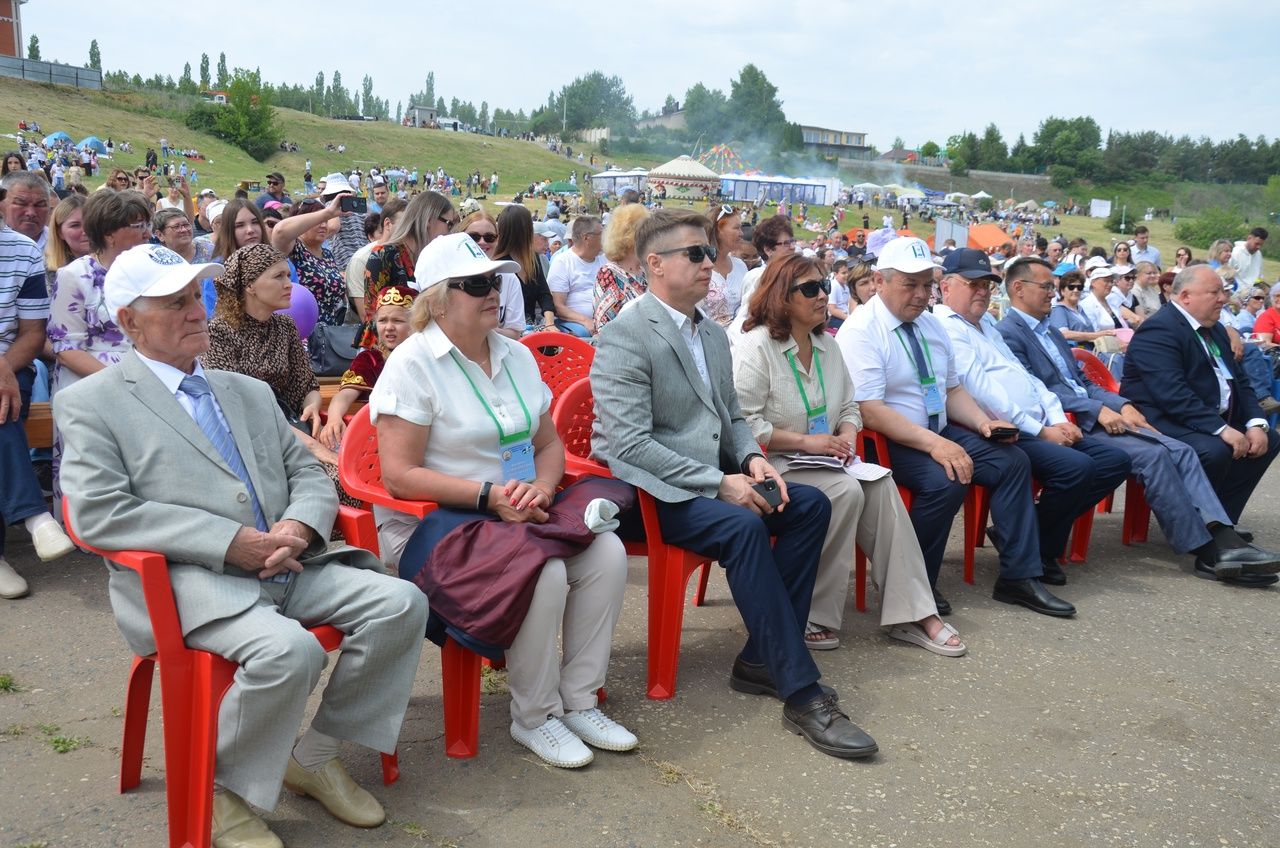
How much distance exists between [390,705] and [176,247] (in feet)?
13.0

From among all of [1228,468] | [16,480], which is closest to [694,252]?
[16,480]

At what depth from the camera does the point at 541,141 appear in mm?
106062

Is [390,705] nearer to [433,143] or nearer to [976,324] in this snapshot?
[976,324]

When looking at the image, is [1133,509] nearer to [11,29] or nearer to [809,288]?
→ [809,288]

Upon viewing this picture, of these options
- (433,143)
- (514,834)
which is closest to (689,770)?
(514,834)

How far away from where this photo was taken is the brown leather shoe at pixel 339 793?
8.60ft

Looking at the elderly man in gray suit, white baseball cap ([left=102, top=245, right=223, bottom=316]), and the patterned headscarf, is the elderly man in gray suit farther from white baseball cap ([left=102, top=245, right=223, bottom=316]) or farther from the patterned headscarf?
the patterned headscarf

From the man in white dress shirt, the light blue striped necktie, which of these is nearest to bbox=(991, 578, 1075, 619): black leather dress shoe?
the man in white dress shirt

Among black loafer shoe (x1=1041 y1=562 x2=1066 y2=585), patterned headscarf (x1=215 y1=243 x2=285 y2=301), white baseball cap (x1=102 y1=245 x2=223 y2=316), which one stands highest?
white baseball cap (x1=102 y1=245 x2=223 y2=316)

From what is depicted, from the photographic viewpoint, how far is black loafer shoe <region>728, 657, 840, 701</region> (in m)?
3.56

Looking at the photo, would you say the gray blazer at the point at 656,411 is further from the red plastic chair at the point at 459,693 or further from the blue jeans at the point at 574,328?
the blue jeans at the point at 574,328

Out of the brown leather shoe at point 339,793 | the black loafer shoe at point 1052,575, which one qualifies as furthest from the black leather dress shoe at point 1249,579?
the brown leather shoe at point 339,793

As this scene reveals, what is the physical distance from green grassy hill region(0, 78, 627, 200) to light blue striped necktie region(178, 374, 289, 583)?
38.6 metres

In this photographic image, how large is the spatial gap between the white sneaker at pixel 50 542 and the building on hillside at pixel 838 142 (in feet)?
422
